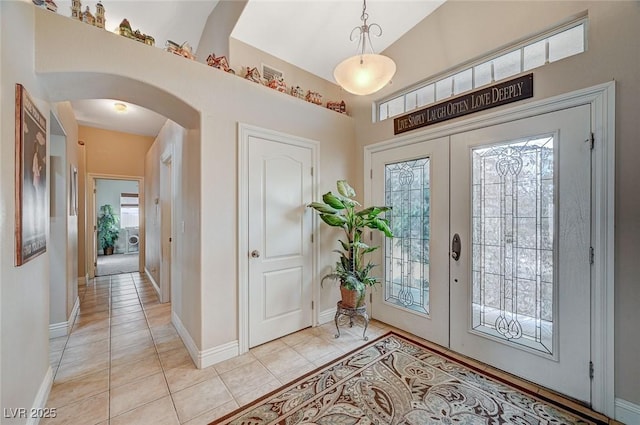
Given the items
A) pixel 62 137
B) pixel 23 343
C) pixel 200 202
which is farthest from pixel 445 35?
pixel 62 137

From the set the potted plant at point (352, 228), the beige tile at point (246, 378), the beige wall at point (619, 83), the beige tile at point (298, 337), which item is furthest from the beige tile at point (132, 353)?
the beige wall at point (619, 83)

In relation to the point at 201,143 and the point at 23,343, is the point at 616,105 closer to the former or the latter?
the point at 201,143

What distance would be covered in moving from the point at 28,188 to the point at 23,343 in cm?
93

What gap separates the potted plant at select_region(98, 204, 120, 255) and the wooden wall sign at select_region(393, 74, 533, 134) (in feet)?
30.6

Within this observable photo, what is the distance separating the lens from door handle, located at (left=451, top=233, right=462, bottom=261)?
2457mm

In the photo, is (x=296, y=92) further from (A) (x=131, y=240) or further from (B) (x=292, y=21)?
(A) (x=131, y=240)

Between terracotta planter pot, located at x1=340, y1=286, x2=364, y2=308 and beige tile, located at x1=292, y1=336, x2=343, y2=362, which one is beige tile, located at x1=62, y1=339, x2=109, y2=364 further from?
terracotta planter pot, located at x1=340, y1=286, x2=364, y2=308

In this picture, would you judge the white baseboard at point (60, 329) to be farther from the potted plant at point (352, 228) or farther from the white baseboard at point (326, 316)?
the potted plant at point (352, 228)

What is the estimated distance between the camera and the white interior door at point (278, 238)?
2.63 metres

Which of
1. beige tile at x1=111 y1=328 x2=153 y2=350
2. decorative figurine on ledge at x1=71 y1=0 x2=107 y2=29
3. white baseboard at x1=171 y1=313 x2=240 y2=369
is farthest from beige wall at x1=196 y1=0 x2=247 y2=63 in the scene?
beige tile at x1=111 y1=328 x2=153 y2=350

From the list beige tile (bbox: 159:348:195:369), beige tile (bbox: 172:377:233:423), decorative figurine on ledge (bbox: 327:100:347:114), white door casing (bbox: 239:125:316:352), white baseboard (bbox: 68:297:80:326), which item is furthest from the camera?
decorative figurine on ledge (bbox: 327:100:347:114)

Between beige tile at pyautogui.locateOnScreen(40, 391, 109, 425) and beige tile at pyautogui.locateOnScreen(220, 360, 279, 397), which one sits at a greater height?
beige tile at pyautogui.locateOnScreen(40, 391, 109, 425)

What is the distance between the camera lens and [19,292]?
1.50 m

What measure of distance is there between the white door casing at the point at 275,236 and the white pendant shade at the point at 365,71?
103cm
